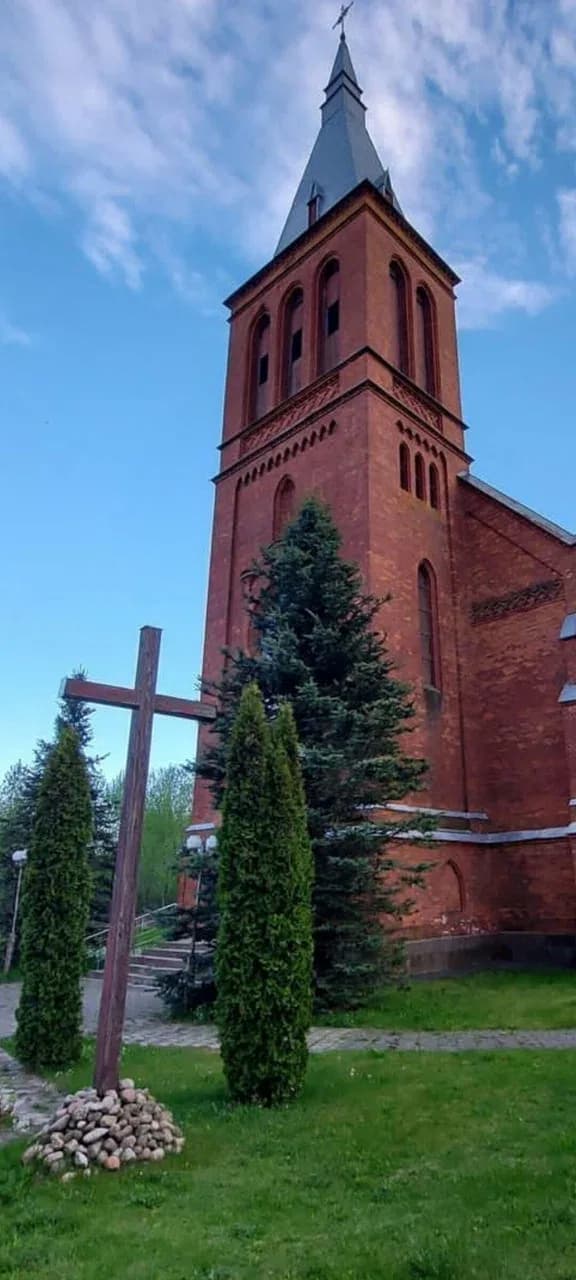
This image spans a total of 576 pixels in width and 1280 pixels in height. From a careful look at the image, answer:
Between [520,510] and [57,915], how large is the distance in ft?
41.6

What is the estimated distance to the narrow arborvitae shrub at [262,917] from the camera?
558cm

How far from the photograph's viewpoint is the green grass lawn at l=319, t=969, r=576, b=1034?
27.7ft

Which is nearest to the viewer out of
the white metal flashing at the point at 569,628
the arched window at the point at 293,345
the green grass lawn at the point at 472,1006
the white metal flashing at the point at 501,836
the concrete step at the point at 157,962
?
the green grass lawn at the point at 472,1006

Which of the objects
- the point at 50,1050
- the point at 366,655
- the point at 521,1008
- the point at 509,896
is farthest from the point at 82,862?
the point at 509,896

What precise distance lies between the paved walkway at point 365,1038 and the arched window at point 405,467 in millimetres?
10754

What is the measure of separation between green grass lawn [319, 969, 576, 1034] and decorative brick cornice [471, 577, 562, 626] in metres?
7.05

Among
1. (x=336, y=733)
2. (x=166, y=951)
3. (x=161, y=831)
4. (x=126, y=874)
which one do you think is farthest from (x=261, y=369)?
(x=161, y=831)

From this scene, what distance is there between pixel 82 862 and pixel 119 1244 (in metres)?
5.20

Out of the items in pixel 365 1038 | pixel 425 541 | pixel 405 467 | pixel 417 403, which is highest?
pixel 417 403

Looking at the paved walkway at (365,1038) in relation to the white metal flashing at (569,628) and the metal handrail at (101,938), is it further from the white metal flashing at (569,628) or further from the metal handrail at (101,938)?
the white metal flashing at (569,628)

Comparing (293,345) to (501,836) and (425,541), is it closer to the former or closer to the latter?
(425,541)

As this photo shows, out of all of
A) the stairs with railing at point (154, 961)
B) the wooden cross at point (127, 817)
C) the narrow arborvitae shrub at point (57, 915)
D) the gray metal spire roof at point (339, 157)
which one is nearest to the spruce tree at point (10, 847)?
the stairs with railing at point (154, 961)

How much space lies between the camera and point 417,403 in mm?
17141

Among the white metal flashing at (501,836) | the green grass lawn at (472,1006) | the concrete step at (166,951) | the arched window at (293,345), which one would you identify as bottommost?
the green grass lawn at (472,1006)
